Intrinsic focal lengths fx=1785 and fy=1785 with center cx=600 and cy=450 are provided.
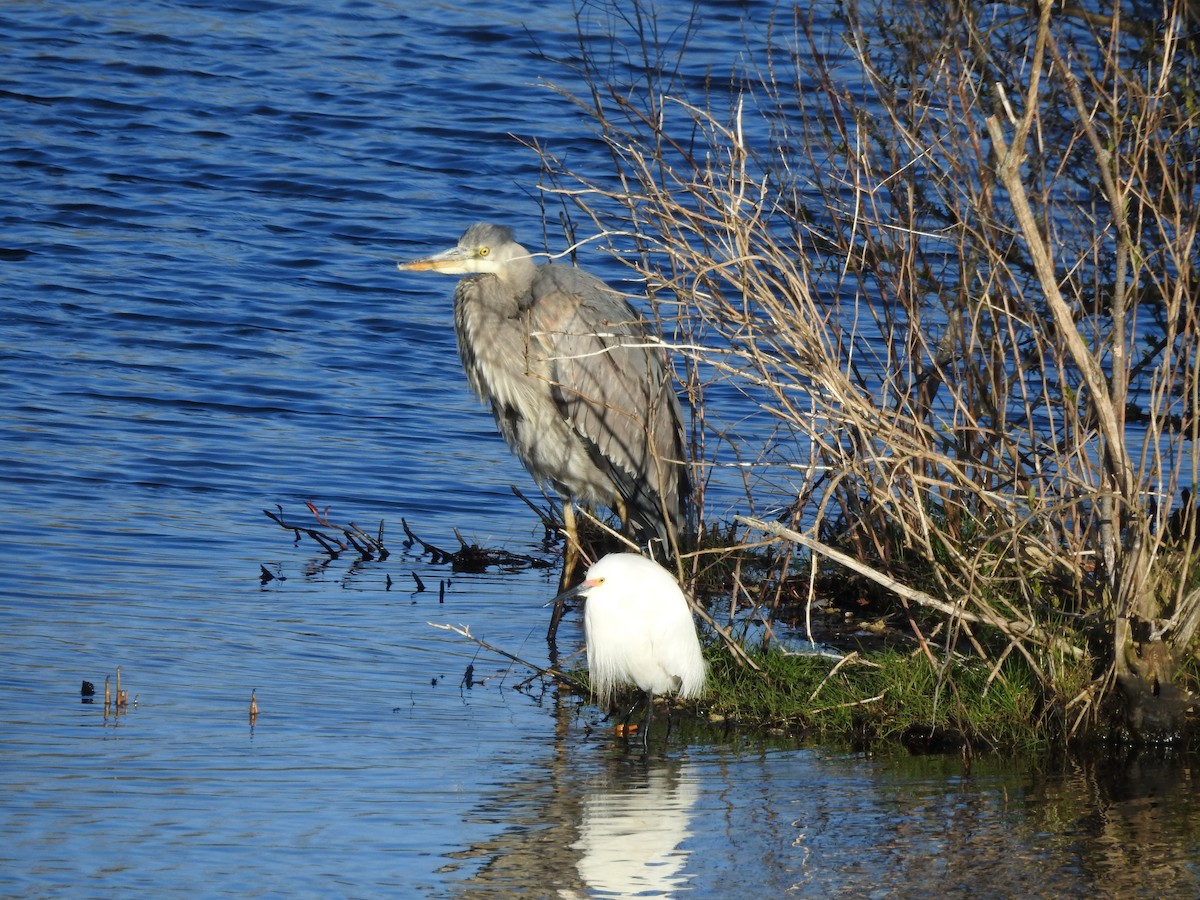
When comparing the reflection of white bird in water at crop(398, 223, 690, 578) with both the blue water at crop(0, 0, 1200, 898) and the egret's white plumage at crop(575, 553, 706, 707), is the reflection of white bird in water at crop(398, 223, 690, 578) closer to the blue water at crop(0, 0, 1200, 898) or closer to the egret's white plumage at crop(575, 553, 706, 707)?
the blue water at crop(0, 0, 1200, 898)

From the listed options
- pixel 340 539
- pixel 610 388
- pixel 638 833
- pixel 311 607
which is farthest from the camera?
pixel 340 539

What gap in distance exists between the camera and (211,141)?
16656mm

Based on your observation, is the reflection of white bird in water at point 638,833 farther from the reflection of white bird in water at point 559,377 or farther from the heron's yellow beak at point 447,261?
the heron's yellow beak at point 447,261

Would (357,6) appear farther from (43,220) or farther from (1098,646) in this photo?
(1098,646)

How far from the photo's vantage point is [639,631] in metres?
5.93

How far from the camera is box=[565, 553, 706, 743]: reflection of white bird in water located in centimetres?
595

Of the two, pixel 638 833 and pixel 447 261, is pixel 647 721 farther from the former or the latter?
pixel 447 261

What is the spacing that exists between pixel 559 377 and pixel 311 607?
65.9 inches

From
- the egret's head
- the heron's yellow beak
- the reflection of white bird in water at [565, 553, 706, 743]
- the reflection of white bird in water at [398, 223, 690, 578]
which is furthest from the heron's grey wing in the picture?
the reflection of white bird in water at [565, 553, 706, 743]

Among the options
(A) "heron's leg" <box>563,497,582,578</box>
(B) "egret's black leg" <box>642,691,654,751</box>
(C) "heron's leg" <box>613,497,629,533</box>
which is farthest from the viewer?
(C) "heron's leg" <box>613,497,629,533</box>

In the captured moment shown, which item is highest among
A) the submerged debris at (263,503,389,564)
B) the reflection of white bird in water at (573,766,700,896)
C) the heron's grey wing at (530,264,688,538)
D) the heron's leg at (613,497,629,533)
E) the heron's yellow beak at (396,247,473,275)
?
the heron's yellow beak at (396,247,473,275)

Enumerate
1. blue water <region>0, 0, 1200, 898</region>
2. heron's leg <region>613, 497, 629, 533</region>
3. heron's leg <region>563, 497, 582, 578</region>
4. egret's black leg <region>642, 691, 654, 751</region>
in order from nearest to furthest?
blue water <region>0, 0, 1200, 898</region> → egret's black leg <region>642, 691, 654, 751</region> → heron's leg <region>563, 497, 582, 578</region> → heron's leg <region>613, 497, 629, 533</region>

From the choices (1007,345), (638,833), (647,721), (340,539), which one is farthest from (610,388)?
(638,833)

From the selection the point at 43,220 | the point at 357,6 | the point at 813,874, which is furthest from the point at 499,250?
the point at 357,6
